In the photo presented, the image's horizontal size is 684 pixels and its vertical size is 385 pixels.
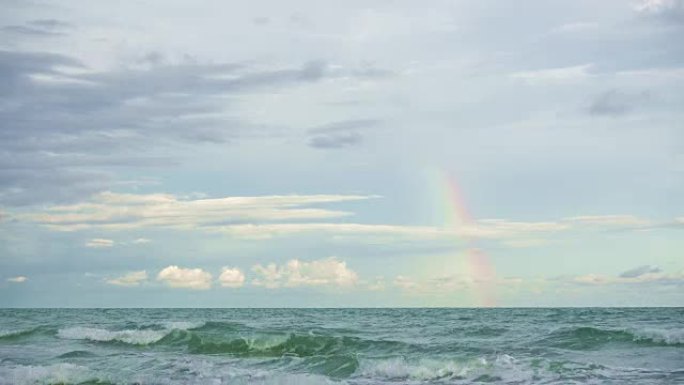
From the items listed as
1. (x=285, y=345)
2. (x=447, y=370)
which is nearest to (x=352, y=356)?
(x=447, y=370)

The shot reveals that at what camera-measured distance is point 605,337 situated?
33.8m

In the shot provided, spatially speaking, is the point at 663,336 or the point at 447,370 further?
the point at 663,336

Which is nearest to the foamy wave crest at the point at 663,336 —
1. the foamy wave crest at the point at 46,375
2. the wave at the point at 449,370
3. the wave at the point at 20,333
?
the wave at the point at 449,370

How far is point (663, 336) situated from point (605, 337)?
2241mm

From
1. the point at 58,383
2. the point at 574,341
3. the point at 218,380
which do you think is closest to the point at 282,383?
the point at 218,380

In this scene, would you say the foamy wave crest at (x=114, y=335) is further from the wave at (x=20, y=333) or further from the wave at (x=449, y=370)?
the wave at (x=449, y=370)

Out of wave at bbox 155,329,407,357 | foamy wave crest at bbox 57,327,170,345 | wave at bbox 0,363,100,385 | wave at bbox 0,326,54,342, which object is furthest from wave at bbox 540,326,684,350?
wave at bbox 0,326,54,342

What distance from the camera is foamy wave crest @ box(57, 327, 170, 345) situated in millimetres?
39344

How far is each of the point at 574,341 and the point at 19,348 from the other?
24.0 meters

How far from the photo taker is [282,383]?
2278 centimetres

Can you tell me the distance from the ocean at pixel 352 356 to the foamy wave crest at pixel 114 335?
0.10 metres

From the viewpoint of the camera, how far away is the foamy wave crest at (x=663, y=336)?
3236 centimetres

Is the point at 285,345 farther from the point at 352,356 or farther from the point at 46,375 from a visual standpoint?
the point at 46,375

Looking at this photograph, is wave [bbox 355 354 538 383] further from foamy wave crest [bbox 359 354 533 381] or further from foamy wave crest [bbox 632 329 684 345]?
foamy wave crest [bbox 632 329 684 345]
